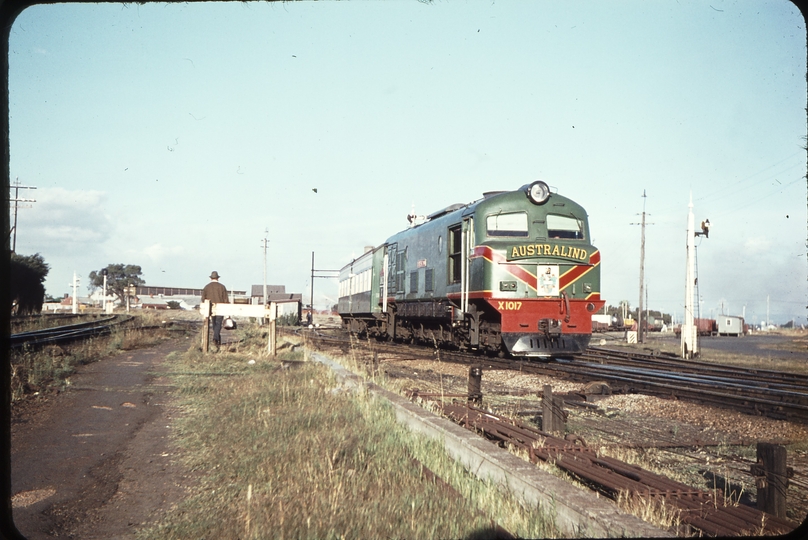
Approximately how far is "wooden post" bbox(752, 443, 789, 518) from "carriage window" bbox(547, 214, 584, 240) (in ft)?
32.2

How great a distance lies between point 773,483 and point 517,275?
348 inches

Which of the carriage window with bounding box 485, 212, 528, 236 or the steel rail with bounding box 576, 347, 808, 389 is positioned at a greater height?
the carriage window with bounding box 485, 212, 528, 236

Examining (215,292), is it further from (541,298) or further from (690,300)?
(690,300)

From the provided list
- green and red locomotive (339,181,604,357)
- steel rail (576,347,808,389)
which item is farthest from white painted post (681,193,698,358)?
green and red locomotive (339,181,604,357)

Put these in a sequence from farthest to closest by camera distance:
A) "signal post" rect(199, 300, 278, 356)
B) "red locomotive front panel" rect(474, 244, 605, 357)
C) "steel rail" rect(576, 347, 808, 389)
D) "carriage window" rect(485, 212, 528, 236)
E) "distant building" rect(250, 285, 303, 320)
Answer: "distant building" rect(250, 285, 303, 320)
"carriage window" rect(485, 212, 528, 236)
"signal post" rect(199, 300, 278, 356)
"red locomotive front panel" rect(474, 244, 605, 357)
"steel rail" rect(576, 347, 808, 389)

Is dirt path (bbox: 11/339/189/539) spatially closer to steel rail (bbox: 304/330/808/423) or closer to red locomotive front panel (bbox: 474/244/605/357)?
steel rail (bbox: 304/330/808/423)

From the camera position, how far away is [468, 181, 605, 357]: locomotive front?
1270 centimetres

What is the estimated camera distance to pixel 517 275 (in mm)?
12812

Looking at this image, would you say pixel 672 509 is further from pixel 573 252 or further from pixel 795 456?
pixel 573 252

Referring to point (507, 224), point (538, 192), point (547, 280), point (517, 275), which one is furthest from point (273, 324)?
point (538, 192)

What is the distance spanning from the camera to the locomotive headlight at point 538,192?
13.5 metres

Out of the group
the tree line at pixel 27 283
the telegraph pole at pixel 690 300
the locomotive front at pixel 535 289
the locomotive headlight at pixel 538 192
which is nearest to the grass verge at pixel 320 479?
the locomotive front at pixel 535 289

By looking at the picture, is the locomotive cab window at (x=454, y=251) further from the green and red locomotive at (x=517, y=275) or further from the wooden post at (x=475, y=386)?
the wooden post at (x=475, y=386)

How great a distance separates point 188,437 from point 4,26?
13.2ft
